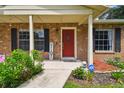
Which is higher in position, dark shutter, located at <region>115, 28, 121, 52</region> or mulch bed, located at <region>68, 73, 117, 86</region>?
dark shutter, located at <region>115, 28, 121, 52</region>

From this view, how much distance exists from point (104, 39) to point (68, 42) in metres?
2.35

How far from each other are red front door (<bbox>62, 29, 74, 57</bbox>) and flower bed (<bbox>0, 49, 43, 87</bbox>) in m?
7.49

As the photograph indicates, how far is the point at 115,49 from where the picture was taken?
60.9ft

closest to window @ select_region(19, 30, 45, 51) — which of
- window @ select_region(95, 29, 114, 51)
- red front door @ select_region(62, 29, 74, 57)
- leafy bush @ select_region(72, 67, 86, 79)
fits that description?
red front door @ select_region(62, 29, 74, 57)

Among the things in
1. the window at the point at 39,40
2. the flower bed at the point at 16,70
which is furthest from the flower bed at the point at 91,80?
the window at the point at 39,40

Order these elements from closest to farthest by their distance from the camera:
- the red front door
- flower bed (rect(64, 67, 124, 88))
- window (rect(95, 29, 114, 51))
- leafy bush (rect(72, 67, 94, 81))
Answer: flower bed (rect(64, 67, 124, 88)) → leafy bush (rect(72, 67, 94, 81)) → the red front door → window (rect(95, 29, 114, 51))

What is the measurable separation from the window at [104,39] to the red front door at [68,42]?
162 cm

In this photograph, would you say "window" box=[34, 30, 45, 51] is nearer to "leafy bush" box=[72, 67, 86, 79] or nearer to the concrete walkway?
the concrete walkway

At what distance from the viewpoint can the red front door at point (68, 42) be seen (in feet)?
61.0

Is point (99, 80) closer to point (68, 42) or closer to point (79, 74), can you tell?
point (79, 74)

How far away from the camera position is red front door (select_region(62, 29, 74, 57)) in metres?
18.6

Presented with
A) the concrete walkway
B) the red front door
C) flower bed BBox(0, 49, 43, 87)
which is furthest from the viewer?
the red front door
